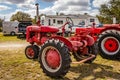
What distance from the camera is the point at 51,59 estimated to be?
22.5ft

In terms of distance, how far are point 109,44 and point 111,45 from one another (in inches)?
4.7

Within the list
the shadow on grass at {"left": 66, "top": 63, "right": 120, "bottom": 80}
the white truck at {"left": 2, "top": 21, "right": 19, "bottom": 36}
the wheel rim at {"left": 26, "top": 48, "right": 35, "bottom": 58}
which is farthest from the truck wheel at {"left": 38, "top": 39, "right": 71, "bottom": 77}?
the white truck at {"left": 2, "top": 21, "right": 19, "bottom": 36}

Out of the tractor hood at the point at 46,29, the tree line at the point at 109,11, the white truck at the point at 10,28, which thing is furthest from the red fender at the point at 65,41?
the tree line at the point at 109,11

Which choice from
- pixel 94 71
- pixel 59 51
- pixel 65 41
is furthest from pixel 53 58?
pixel 94 71

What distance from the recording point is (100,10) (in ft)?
165

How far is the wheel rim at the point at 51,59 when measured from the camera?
21.9 feet

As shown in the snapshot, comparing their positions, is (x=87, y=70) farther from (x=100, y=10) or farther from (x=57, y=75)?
(x=100, y=10)

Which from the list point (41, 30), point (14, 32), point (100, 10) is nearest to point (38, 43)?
point (41, 30)

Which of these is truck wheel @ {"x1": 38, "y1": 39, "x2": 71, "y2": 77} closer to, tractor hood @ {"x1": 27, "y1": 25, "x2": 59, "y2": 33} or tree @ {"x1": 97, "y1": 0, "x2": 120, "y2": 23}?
tractor hood @ {"x1": 27, "y1": 25, "x2": 59, "y2": 33}

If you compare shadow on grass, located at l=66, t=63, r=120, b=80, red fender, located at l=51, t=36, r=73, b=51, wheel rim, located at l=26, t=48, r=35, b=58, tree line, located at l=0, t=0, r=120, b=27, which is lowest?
shadow on grass, located at l=66, t=63, r=120, b=80

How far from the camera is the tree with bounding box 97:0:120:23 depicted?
45531mm

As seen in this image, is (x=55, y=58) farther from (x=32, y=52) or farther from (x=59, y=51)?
(x=32, y=52)

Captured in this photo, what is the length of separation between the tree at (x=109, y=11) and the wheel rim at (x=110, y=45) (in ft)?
114

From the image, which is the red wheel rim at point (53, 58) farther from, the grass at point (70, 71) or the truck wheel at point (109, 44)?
the truck wheel at point (109, 44)
